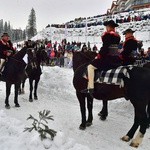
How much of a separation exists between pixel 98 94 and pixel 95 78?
51cm

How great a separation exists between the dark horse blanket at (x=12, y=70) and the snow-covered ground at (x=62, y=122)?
1241 mm

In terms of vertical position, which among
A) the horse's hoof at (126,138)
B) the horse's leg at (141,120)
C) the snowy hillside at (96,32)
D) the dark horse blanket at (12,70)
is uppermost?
the snowy hillside at (96,32)

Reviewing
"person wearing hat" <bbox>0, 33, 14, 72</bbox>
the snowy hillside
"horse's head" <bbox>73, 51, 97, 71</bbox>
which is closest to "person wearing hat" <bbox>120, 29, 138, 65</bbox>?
"horse's head" <bbox>73, 51, 97, 71</bbox>

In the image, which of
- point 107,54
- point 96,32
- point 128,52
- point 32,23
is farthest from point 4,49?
point 32,23

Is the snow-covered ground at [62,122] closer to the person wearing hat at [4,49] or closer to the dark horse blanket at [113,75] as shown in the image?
the dark horse blanket at [113,75]

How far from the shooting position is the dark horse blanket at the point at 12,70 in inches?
462

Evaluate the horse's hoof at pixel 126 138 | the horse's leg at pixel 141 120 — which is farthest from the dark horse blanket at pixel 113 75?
the horse's hoof at pixel 126 138

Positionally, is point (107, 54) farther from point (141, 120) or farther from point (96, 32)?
point (96, 32)

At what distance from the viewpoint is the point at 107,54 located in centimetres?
837

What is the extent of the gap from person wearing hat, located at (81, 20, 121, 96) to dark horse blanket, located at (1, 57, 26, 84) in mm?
4240

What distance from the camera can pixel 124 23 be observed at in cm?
4331

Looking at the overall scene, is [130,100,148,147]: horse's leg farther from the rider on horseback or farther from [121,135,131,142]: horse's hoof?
the rider on horseback

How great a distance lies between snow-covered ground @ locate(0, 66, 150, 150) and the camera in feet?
20.4

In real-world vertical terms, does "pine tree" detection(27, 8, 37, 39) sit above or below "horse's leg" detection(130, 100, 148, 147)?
above
